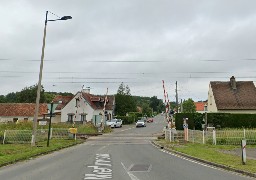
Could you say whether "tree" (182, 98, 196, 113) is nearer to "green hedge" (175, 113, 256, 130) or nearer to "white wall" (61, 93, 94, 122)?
"white wall" (61, 93, 94, 122)

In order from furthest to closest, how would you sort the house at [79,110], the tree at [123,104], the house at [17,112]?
the tree at [123,104] < the house at [17,112] < the house at [79,110]

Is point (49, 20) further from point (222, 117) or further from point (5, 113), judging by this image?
point (5, 113)

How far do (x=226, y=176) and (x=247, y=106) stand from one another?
43.9m

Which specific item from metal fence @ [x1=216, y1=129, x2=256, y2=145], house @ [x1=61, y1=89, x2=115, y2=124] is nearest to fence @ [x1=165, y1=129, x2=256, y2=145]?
metal fence @ [x1=216, y1=129, x2=256, y2=145]

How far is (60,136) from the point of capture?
1505 inches

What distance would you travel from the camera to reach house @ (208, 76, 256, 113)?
53.4m

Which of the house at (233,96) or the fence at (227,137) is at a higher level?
the house at (233,96)

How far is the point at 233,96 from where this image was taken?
54594 millimetres

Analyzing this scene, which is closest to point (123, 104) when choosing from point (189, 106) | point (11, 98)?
point (189, 106)

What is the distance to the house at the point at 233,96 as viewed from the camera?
53375 millimetres

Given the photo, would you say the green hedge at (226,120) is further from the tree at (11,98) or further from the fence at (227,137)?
the tree at (11,98)

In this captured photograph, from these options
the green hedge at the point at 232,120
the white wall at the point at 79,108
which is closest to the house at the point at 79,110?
the white wall at the point at 79,108

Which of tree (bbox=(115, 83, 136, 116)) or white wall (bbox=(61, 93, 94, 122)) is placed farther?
tree (bbox=(115, 83, 136, 116))

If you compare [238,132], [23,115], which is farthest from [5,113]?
[238,132]
